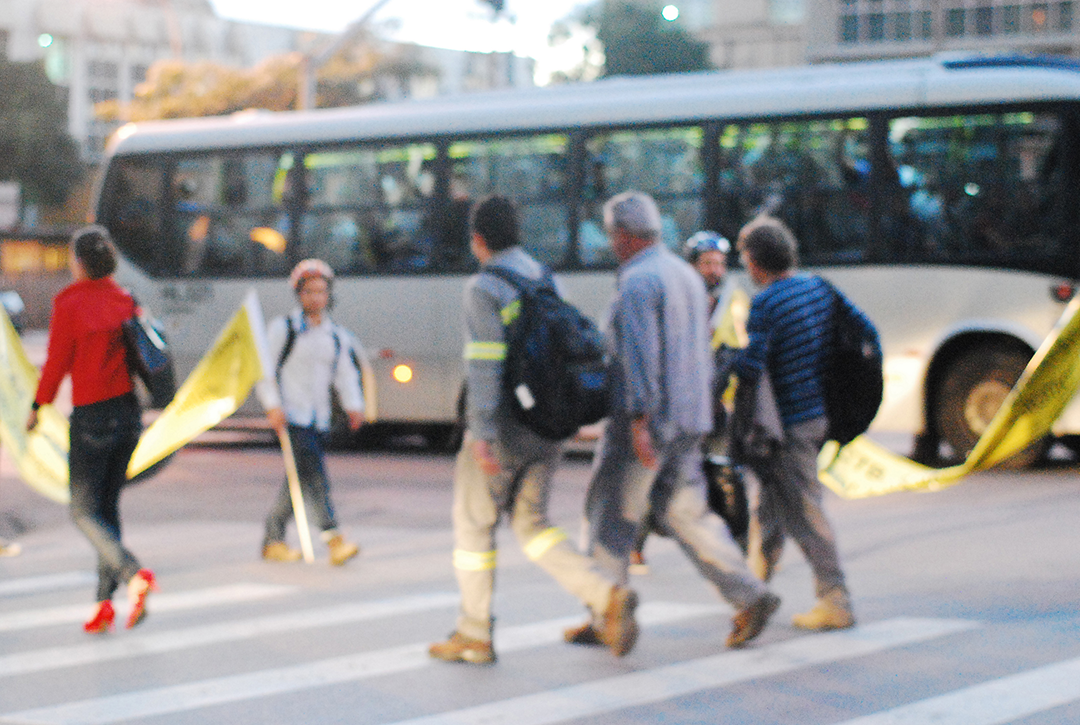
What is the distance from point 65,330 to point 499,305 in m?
2.16

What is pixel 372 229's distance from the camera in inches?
591

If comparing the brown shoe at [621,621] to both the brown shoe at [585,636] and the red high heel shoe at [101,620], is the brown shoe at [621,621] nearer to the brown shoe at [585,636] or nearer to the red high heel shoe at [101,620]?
the brown shoe at [585,636]

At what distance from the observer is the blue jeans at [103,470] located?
268 inches

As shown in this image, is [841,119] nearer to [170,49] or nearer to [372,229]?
[372,229]

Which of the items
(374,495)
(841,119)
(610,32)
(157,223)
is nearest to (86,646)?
(374,495)

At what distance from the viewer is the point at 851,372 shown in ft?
21.9

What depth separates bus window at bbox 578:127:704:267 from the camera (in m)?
13.6

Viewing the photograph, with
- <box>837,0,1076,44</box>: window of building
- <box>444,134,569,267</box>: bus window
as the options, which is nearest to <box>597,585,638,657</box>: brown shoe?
<box>444,134,569,267</box>: bus window

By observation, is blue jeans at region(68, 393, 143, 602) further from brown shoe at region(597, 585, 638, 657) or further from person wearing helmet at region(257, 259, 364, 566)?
brown shoe at region(597, 585, 638, 657)

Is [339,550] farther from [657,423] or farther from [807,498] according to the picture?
[657,423]

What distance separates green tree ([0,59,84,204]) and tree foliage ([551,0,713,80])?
20.0 metres

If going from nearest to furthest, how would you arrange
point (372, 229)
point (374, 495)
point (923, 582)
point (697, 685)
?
point (697, 685), point (923, 582), point (374, 495), point (372, 229)

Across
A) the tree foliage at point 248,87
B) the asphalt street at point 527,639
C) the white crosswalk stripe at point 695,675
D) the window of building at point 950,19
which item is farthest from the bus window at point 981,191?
the window of building at point 950,19

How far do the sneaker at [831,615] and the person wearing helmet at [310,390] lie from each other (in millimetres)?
3056
